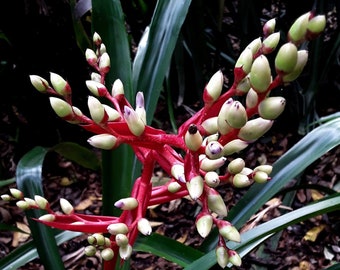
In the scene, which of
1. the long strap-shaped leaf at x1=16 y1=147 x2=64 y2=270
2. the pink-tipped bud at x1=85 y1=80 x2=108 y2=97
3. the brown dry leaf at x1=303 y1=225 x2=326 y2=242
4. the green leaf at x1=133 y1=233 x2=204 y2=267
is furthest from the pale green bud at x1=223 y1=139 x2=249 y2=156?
the brown dry leaf at x1=303 y1=225 x2=326 y2=242

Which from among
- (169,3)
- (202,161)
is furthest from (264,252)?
(202,161)

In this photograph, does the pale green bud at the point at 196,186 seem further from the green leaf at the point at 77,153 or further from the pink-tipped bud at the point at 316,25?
the green leaf at the point at 77,153

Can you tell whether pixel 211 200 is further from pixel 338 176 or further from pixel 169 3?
pixel 338 176

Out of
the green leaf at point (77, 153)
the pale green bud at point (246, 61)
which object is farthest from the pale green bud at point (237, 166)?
the green leaf at point (77, 153)

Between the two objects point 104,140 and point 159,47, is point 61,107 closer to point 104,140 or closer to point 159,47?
point 104,140

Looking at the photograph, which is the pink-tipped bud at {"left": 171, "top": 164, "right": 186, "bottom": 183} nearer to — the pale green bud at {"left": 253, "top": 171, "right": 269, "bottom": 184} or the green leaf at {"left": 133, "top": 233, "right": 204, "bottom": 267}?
the pale green bud at {"left": 253, "top": 171, "right": 269, "bottom": 184}

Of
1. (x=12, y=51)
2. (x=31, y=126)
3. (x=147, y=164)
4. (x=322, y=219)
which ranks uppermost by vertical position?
(x=147, y=164)
